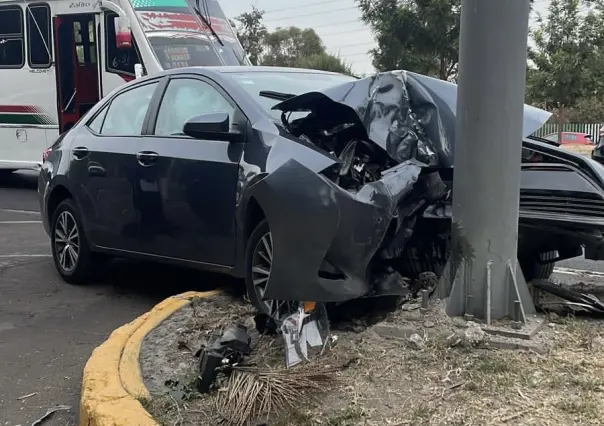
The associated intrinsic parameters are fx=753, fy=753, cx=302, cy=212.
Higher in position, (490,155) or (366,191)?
(490,155)

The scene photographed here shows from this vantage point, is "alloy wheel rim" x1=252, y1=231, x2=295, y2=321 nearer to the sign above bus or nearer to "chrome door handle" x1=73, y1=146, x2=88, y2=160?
"chrome door handle" x1=73, y1=146, x2=88, y2=160

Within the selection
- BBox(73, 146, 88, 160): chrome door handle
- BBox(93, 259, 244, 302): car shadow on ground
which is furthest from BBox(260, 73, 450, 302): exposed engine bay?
BBox(73, 146, 88, 160): chrome door handle

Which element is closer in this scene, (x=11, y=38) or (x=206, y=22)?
(x=206, y=22)

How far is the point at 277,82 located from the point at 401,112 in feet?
4.28

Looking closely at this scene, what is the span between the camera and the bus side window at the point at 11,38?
1309cm

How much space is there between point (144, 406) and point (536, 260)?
2.76 metres

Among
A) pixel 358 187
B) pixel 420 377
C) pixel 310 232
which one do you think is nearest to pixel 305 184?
pixel 310 232

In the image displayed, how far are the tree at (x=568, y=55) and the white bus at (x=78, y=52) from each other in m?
15.2

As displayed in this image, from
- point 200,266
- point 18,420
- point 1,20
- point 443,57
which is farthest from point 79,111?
point 443,57

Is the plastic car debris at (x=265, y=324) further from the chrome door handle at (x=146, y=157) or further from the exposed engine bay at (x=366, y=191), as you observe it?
the chrome door handle at (x=146, y=157)

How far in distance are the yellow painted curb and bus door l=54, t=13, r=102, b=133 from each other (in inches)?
338

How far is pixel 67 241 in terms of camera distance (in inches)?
251

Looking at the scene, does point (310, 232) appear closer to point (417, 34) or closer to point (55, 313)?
point (55, 313)

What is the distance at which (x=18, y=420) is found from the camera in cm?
377
